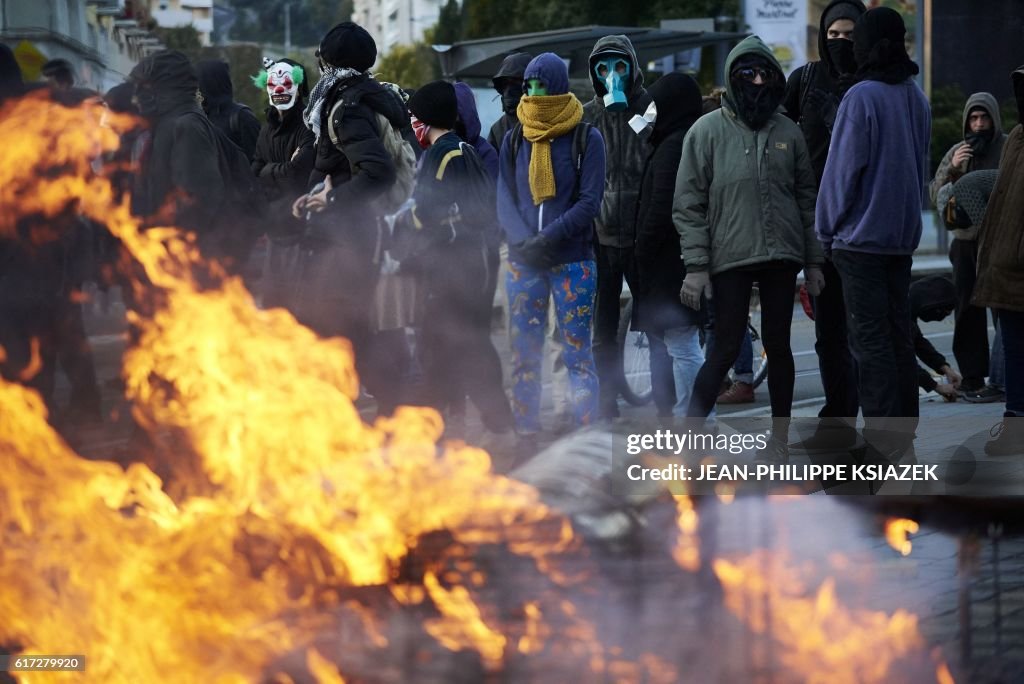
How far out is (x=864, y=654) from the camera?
12.6 ft

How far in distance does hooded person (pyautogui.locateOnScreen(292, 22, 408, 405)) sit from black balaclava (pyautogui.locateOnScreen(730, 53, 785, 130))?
171 cm

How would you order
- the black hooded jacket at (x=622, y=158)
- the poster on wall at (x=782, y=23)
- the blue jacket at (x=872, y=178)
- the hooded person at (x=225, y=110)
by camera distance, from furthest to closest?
1. the poster on wall at (x=782, y=23)
2. the hooded person at (x=225, y=110)
3. the black hooded jacket at (x=622, y=158)
4. the blue jacket at (x=872, y=178)

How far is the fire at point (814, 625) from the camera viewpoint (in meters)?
3.78

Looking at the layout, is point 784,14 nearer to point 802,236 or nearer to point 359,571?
point 802,236

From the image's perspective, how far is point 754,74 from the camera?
21.2ft

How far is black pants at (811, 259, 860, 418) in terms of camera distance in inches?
277

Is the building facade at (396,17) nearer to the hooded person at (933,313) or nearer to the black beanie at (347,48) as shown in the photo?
the hooded person at (933,313)

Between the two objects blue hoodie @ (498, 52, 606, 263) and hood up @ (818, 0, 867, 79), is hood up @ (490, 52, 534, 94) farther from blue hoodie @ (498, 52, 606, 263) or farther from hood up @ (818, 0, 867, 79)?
hood up @ (818, 0, 867, 79)

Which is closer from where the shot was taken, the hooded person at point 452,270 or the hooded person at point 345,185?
the hooded person at point 345,185

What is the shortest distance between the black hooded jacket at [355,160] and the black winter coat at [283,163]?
277 mm

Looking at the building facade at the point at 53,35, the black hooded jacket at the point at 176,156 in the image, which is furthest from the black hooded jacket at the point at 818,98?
the building facade at the point at 53,35

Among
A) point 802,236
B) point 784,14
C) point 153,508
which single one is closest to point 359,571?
point 153,508

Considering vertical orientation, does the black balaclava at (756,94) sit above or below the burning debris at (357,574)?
above

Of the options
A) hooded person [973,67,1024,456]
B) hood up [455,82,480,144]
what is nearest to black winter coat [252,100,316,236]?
hood up [455,82,480,144]
